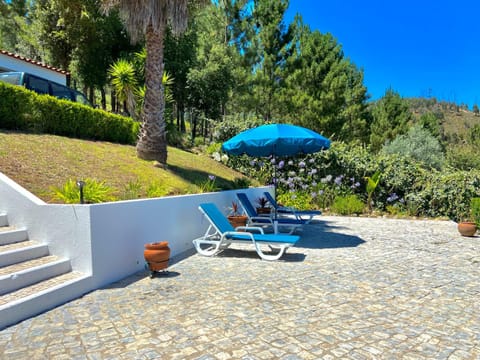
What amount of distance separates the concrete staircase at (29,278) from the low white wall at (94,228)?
148 mm

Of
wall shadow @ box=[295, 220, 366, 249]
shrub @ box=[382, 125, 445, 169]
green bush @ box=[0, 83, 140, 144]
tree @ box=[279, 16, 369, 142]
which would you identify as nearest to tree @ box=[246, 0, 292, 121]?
tree @ box=[279, 16, 369, 142]

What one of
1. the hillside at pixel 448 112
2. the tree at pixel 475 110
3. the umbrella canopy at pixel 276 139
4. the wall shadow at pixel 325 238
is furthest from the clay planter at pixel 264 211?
the tree at pixel 475 110

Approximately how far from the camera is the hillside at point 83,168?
725cm

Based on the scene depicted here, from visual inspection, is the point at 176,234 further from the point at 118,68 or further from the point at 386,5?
the point at 386,5

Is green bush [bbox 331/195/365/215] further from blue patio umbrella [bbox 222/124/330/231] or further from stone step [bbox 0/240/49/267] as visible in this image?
stone step [bbox 0/240/49/267]

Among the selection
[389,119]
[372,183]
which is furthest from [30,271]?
[389,119]

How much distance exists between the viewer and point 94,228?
5.14 m

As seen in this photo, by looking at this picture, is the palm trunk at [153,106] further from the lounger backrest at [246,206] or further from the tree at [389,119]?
the tree at [389,119]

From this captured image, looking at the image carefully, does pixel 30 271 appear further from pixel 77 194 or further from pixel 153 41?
pixel 153 41

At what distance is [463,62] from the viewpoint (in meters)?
33.5

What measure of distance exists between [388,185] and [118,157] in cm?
1077

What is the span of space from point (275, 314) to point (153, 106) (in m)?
8.13

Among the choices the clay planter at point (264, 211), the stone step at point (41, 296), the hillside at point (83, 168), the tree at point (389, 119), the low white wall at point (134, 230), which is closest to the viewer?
the stone step at point (41, 296)

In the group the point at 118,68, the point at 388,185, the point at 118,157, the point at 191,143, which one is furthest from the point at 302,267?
the point at 191,143
